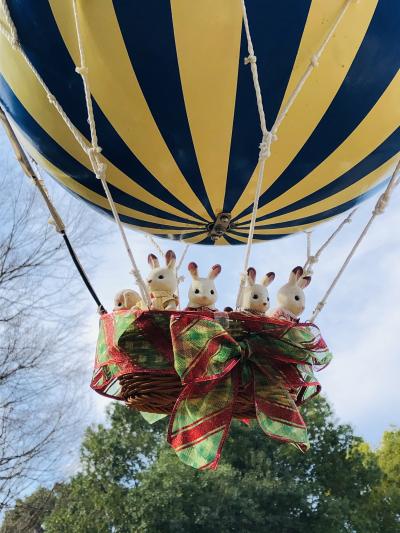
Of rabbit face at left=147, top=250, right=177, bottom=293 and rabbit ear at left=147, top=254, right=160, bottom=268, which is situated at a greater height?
rabbit ear at left=147, top=254, right=160, bottom=268

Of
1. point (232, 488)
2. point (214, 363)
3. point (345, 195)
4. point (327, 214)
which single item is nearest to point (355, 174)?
point (345, 195)

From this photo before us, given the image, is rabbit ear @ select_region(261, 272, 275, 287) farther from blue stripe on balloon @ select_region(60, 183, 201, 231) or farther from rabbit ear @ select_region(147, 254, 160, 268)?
blue stripe on balloon @ select_region(60, 183, 201, 231)

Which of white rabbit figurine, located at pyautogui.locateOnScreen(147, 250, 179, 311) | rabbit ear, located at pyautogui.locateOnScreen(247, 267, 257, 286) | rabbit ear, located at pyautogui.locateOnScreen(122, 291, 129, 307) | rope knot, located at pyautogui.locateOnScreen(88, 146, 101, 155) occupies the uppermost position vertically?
rope knot, located at pyautogui.locateOnScreen(88, 146, 101, 155)

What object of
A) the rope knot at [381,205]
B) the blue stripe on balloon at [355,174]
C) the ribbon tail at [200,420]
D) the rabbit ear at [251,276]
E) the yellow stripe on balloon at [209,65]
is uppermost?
the blue stripe on balloon at [355,174]

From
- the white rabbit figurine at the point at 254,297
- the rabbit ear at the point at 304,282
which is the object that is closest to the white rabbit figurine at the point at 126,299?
the white rabbit figurine at the point at 254,297

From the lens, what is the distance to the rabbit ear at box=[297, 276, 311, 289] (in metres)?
3.16

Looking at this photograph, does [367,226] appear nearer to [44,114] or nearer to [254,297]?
[254,297]

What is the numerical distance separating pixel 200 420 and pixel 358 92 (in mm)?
1566

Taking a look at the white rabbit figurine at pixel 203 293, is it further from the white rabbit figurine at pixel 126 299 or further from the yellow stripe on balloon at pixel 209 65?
the yellow stripe on balloon at pixel 209 65

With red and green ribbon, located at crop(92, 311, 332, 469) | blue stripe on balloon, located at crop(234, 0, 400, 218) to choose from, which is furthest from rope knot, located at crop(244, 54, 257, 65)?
red and green ribbon, located at crop(92, 311, 332, 469)

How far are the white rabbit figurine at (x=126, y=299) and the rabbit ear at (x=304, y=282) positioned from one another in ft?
2.37

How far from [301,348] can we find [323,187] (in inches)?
43.1

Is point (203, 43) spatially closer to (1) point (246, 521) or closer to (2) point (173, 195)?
(2) point (173, 195)

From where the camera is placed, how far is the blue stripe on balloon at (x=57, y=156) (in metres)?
3.46
